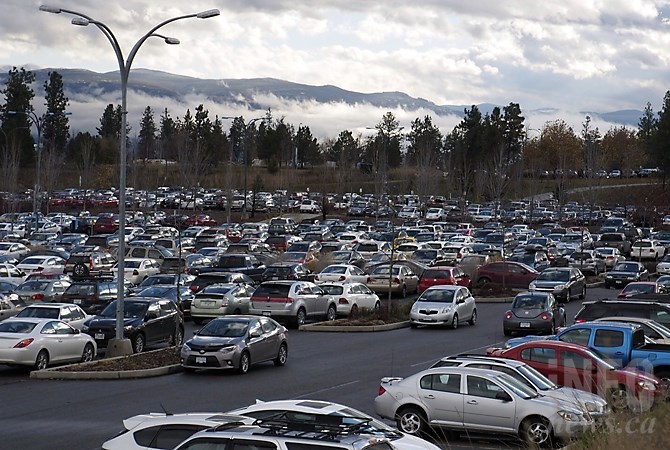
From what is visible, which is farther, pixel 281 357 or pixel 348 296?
pixel 348 296

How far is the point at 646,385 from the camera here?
1888cm

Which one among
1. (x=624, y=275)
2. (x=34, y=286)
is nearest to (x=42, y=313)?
(x=34, y=286)

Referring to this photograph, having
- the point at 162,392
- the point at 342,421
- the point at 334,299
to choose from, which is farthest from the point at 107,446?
the point at 334,299

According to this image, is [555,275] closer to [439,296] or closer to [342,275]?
[342,275]

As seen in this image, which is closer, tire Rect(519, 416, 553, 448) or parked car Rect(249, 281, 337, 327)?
tire Rect(519, 416, 553, 448)

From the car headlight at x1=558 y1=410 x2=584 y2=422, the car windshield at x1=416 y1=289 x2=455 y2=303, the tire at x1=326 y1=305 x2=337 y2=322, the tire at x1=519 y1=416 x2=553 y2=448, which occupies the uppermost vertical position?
the car headlight at x1=558 y1=410 x2=584 y2=422

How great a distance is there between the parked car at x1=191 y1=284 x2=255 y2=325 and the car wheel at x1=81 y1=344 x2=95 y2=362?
27.0ft

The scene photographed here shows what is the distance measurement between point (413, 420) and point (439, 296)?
60.9 feet

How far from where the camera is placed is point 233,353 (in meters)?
24.2

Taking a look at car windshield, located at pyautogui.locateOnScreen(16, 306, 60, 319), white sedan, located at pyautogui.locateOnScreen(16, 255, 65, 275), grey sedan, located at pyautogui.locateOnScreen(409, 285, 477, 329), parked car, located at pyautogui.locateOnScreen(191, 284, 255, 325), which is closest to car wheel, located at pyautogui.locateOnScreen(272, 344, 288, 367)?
car windshield, located at pyautogui.locateOnScreen(16, 306, 60, 319)

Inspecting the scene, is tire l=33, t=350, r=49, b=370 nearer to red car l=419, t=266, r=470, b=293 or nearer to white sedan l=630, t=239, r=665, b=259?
red car l=419, t=266, r=470, b=293

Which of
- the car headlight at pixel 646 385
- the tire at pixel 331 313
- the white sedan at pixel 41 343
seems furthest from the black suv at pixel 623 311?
the white sedan at pixel 41 343

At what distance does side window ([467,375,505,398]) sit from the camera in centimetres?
1616

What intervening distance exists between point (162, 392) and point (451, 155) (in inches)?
4259
